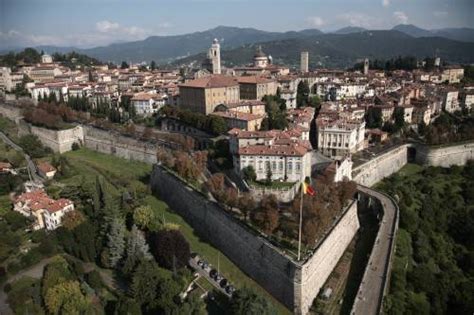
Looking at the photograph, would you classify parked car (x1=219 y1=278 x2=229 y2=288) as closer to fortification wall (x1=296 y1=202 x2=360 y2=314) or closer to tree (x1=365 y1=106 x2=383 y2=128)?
fortification wall (x1=296 y1=202 x2=360 y2=314)

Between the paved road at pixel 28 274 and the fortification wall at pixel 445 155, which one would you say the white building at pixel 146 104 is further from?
the fortification wall at pixel 445 155

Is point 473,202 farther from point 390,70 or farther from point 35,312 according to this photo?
point 390,70

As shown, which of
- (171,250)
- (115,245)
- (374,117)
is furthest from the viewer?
(374,117)

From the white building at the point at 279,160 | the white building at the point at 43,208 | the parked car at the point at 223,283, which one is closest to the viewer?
the parked car at the point at 223,283

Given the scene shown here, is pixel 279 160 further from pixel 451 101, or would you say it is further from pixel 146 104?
pixel 451 101

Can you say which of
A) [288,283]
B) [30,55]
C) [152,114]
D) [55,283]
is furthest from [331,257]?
[30,55]

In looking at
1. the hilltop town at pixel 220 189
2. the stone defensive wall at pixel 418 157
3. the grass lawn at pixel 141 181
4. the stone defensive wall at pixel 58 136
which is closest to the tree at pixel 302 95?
the hilltop town at pixel 220 189

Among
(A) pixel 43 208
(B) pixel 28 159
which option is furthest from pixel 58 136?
(A) pixel 43 208
